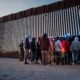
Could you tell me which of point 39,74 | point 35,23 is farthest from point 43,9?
point 39,74

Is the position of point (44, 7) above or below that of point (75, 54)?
above

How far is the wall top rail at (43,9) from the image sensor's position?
92.5 feet

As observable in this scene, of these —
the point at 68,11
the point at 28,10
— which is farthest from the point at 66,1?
the point at 28,10

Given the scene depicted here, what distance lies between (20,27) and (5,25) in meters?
4.14

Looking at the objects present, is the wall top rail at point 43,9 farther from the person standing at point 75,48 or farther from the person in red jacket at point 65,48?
the person standing at point 75,48

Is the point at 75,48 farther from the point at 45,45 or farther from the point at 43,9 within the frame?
the point at 43,9

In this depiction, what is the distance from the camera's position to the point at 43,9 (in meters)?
32.2

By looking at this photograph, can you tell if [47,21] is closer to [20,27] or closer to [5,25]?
[20,27]

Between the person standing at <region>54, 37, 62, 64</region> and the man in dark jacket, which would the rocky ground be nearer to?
the man in dark jacket

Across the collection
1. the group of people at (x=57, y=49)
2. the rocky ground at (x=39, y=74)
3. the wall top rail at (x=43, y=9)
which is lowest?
the rocky ground at (x=39, y=74)

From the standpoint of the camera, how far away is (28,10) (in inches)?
1363

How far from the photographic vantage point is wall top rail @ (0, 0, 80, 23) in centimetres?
2820

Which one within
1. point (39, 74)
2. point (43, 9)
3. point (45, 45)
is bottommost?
point (39, 74)

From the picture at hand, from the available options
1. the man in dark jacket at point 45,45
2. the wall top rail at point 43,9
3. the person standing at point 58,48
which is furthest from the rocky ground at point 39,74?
the wall top rail at point 43,9
